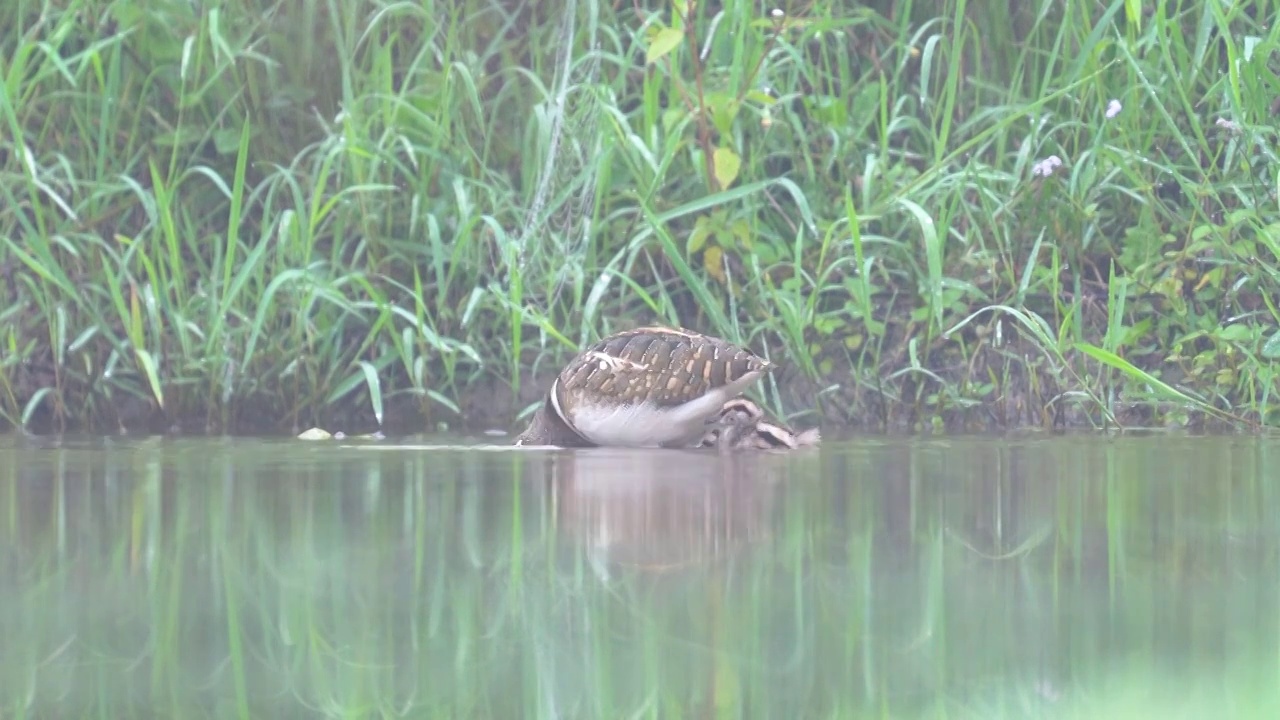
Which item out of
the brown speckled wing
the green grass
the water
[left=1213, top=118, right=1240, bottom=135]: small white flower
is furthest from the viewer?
[left=1213, top=118, right=1240, bottom=135]: small white flower

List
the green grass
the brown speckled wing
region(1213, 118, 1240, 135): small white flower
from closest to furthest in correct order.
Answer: the brown speckled wing
the green grass
region(1213, 118, 1240, 135): small white flower

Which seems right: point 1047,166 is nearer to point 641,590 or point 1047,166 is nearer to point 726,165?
point 726,165

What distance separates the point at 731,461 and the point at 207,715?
10.3 ft

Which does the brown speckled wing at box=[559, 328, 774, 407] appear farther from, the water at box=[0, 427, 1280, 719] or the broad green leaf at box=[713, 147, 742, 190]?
the broad green leaf at box=[713, 147, 742, 190]

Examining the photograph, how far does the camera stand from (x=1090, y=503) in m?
3.84

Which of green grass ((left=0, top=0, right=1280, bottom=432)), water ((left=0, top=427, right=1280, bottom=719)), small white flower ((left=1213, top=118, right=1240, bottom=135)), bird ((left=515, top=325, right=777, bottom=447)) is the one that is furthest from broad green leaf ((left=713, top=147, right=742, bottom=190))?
water ((left=0, top=427, right=1280, bottom=719))

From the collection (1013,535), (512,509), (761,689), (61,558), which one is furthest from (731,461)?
(761,689)

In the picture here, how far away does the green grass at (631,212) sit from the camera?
19.7 feet

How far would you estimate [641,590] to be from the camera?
8.89 feet

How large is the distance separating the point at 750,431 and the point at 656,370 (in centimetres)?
35

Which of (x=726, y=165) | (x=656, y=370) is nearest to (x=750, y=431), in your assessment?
(x=656, y=370)

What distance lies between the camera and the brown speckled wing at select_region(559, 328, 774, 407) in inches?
205

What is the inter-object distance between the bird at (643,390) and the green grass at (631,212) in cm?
64

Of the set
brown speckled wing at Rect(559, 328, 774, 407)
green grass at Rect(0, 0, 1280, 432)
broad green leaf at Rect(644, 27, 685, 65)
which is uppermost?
broad green leaf at Rect(644, 27, 685, 65)
